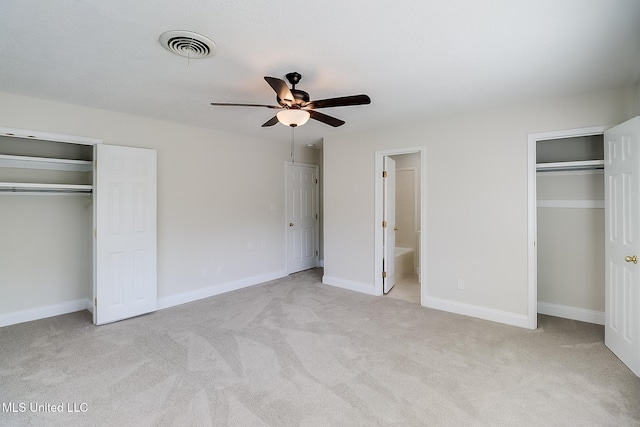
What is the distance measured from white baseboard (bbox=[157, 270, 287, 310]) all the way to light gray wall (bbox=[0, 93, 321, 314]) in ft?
0.15

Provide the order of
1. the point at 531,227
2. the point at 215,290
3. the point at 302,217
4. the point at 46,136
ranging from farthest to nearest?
the point at 302,217 → the point at 215,290 → the point at 531,227 → the point at 46,136

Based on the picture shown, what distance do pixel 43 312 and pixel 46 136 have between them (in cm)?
202

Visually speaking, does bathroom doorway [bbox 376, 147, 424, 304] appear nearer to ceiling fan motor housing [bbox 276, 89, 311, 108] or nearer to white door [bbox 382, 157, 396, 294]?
white door [bbox 382, 157, 396, 294]

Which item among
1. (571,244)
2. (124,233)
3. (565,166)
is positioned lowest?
(571,244)

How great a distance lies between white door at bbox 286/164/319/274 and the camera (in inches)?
222

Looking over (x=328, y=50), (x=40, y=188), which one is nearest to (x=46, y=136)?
(x=40, y=188)

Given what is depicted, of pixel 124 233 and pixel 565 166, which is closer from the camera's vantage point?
pixel 565 166

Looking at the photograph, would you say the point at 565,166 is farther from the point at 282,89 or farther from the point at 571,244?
the point at 282,89

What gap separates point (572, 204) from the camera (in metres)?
3.47

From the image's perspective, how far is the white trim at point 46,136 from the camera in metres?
2.96

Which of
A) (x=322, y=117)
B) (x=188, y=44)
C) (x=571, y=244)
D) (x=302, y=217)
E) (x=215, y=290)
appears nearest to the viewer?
(x=188, y=44)

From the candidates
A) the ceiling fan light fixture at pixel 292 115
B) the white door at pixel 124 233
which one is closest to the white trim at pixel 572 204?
the ceiling fan light fixture at pixel 292 115

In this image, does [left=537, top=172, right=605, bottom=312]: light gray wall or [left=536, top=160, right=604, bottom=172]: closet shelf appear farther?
[left=537, top=172, right=605, bottom=312]: light gray wall

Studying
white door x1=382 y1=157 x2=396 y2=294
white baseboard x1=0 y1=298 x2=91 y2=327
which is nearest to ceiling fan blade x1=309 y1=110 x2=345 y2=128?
white door x1=382 y1=157 x2=396 y2=294
